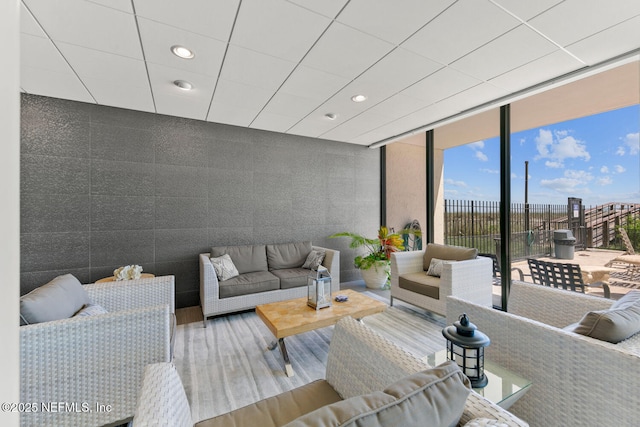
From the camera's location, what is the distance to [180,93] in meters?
2.81

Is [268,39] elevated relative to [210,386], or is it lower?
elevated

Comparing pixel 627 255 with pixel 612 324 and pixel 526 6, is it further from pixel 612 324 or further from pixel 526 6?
pixel 526 6

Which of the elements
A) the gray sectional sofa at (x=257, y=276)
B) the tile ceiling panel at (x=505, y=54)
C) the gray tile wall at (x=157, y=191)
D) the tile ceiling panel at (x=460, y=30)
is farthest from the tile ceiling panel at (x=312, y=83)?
the gray sectional sofa at (x=257, y=276)

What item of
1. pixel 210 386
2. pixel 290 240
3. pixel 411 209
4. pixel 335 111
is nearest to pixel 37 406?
pixel 210 386

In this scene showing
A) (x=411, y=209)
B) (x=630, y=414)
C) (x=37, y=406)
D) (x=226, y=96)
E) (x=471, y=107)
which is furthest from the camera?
(x=411, y=209)

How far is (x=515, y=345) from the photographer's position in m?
1.49

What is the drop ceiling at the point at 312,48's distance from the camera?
1.66m

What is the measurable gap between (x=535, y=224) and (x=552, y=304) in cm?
163

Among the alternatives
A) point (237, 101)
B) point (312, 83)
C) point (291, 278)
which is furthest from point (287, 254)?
point (312, 83)

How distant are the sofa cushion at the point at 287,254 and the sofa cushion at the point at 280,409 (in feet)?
8.67

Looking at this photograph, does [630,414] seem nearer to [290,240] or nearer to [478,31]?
[478,31]

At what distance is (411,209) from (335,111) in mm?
2558

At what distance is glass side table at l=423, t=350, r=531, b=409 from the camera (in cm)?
122

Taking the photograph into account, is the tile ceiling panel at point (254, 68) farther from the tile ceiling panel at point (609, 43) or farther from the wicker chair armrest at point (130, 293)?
the tile ceiling panel at point (609, 43)
